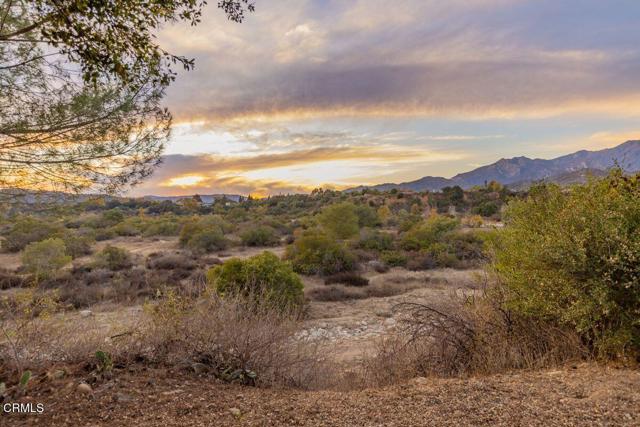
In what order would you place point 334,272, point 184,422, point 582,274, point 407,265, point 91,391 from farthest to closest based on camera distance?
point 407,265 < point 334,272 < point 582,274 < point 91,391 < point 184,422

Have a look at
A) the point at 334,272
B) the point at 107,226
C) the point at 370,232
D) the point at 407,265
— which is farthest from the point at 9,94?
the point at 107,226

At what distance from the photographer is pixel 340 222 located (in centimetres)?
2730

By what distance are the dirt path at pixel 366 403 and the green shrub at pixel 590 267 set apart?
1.76ft

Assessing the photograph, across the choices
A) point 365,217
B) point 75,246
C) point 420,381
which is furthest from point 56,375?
point 365,217

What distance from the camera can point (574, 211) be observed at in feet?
16.7

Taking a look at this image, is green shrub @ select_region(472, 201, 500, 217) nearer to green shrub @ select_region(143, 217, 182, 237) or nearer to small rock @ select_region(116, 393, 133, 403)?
green shrub @ select_region(143, 217, 182, 237)

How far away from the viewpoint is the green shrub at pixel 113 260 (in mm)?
19453

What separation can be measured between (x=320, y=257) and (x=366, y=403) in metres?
15.0

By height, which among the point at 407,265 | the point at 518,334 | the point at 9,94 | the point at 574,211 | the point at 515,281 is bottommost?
the point at 407,265

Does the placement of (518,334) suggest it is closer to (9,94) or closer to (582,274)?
(582,274)

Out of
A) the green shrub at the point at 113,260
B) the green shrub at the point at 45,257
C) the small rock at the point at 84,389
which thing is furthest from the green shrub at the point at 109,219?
A: the small rock at the point at 84,389

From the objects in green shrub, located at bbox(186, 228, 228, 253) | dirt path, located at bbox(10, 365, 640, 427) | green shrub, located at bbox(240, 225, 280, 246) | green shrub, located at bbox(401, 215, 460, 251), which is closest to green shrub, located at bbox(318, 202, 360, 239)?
green shrub, located at bbox(401, 215, 460, 251)

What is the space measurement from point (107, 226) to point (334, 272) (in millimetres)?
29048

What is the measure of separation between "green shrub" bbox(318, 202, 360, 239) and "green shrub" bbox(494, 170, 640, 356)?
21.2 metres
